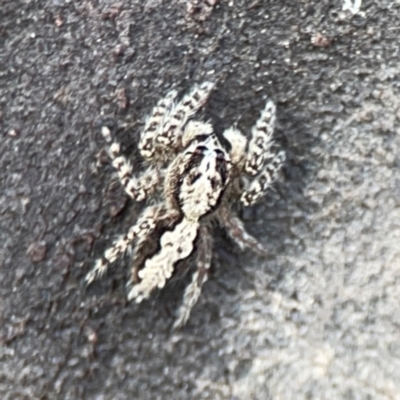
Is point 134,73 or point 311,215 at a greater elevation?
point 134,73

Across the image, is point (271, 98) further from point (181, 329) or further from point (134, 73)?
point (181, 329)

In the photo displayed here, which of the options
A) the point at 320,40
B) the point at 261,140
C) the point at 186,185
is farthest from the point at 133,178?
the point at 320,40

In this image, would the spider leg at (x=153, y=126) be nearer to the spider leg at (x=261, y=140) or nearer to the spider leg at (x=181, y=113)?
the spider leg at (x=181, y=113)

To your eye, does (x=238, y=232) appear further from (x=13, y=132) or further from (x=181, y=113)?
(x=13, y=132)

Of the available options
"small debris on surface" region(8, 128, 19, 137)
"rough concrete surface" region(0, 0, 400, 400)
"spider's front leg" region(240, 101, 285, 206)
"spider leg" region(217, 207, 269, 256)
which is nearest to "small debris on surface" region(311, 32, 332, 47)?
"rough concrete surface" region(0, 0, 400, 400)

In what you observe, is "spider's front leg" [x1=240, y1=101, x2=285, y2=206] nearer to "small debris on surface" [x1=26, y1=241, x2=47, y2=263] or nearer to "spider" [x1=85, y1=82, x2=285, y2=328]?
"spider" [x1=85, y1=82, x2=285, y2=328]

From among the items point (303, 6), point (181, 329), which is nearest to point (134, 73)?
point (303, 6)

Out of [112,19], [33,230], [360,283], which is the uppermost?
[112,19]
